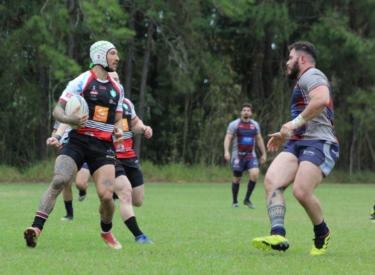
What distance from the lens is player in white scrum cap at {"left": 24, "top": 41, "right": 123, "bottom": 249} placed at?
7.77 meters

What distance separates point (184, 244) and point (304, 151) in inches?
75.0

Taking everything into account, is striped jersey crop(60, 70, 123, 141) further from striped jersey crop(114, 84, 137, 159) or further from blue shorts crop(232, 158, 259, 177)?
blue shorts crop(232, 158, 259, 177)

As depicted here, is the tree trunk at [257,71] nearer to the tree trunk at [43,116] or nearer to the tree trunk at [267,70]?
the tree trunk at [267,70]

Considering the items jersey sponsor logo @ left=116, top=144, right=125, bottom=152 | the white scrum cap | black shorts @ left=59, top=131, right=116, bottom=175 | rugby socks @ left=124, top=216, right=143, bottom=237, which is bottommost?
rugby socks @ left=124, top=216, right=143, bottom=237

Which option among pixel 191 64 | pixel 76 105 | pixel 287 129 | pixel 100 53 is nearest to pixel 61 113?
pixel 76 105

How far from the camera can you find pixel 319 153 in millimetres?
7629

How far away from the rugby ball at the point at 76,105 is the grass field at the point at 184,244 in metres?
1.39

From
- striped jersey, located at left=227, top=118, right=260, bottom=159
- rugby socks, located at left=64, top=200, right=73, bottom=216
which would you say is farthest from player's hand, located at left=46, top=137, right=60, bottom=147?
striped jersey, located at left=227, top=118, right=260, bottom=159

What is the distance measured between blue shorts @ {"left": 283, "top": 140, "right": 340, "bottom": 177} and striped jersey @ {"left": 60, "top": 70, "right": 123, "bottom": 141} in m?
1.95

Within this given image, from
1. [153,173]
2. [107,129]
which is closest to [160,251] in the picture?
[107,129]

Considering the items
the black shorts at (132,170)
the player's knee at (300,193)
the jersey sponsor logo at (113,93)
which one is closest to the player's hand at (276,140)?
the player's knee at (300,193)

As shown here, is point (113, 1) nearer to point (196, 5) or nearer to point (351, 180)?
point (196, 5)

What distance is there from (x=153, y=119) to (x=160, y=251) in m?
24.7

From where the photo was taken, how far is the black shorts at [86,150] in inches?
310
